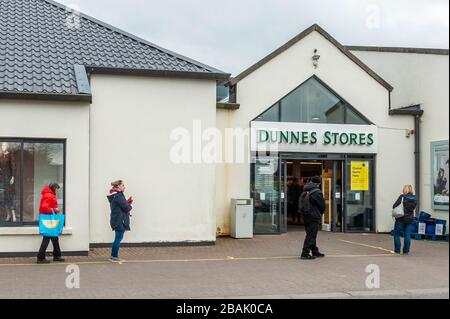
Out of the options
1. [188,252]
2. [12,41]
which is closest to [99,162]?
[188,252]

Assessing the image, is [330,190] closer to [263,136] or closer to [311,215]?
[263,136]

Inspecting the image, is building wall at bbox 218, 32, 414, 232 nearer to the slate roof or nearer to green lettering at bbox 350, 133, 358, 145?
green lettering at bbox 350, 133, 358, 145

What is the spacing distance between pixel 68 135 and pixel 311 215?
5510mm

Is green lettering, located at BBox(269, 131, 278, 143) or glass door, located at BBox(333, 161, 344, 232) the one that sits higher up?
green lettering, located at BBox(269, 131, 278, 143)

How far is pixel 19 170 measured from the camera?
1186 cm

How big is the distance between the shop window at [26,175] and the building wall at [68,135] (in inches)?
9.5

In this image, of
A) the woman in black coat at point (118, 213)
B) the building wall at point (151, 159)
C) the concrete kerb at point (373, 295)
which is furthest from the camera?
the building wall at point (151, 159)

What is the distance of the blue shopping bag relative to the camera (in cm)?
1091

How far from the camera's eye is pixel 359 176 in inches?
666

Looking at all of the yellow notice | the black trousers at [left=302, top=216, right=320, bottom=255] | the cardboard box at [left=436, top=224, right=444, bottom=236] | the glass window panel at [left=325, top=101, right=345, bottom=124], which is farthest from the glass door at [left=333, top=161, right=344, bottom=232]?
the black trousers at [left=302, top=216, right=320, bottom=255]

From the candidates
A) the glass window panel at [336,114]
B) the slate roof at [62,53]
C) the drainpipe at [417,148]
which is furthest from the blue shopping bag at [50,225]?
the drainpipe at [417,148]

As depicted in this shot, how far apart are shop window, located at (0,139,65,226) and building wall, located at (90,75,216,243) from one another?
934 millimetres

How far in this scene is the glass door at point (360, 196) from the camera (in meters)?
16.9

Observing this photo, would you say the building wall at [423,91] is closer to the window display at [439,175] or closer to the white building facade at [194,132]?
the white building facade at [194,132]
